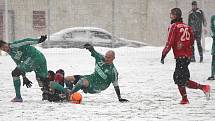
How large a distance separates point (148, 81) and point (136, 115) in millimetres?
5389

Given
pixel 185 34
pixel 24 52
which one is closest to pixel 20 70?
pixel 24 52

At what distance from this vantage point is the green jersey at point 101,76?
36.7 feet

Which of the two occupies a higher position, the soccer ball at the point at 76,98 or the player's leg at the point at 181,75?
the player's leg at the point at 181,75

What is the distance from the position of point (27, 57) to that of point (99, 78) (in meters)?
1.37

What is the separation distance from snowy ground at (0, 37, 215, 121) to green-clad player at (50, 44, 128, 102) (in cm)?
25

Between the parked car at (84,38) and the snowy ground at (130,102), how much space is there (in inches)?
248

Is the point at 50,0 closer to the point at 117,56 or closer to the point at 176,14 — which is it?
the point at 117,56

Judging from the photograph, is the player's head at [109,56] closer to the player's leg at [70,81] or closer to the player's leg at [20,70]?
the player's leg at [70,81]

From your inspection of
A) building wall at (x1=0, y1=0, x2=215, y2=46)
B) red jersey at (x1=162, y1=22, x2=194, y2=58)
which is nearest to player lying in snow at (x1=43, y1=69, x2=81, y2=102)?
red jersey at (x1=162, y1=22, x2=194, y2=58)

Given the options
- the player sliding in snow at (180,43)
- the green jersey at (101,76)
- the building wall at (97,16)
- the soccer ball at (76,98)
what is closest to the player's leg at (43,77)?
the soccer ball at (76,98)

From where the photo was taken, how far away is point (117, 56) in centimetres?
2319

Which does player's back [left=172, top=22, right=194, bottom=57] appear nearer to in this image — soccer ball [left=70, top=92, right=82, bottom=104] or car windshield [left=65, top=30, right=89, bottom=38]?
soccer ball [left=70, top=92, right=82, bottom=104]

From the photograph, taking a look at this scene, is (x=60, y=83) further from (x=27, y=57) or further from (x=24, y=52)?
(x=24, y=52)

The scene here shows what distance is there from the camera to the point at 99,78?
11.4m
